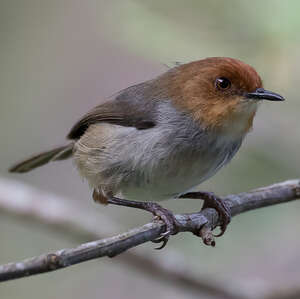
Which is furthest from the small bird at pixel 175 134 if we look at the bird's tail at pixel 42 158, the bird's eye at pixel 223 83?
the bird's tail at pixel 42 158

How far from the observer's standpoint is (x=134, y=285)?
22.8 ft

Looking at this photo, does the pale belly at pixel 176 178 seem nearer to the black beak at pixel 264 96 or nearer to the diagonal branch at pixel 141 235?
the diagonal branch at pixel 141 235

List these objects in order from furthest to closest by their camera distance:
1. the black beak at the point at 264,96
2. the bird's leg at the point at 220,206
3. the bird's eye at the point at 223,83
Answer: the bird's leg at the point at 220,206
the bird's eye at the point at 223,83
the black beak at the point at 264,96

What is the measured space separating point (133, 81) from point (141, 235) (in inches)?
191

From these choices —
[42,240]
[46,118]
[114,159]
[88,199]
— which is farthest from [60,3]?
[114,159]

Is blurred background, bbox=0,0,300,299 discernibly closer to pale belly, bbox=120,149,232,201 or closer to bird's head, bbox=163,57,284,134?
bird's head, bbox=163,57,284,134

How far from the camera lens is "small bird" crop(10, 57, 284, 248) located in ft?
13.0

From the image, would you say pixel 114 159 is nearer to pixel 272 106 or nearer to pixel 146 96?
pixel 146 96

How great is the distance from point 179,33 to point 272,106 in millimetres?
1003

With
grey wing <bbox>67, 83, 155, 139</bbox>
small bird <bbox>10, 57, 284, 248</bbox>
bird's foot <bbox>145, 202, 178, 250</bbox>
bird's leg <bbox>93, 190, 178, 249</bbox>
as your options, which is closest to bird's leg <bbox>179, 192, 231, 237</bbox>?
small bird <bbox>10, 57, 284, 248</bbox>

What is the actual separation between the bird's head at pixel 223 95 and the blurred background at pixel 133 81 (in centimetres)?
67

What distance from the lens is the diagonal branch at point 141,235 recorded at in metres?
2.79

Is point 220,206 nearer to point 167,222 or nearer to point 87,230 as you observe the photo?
point 167,222

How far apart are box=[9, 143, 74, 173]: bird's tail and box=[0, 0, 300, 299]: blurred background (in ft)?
1.53
